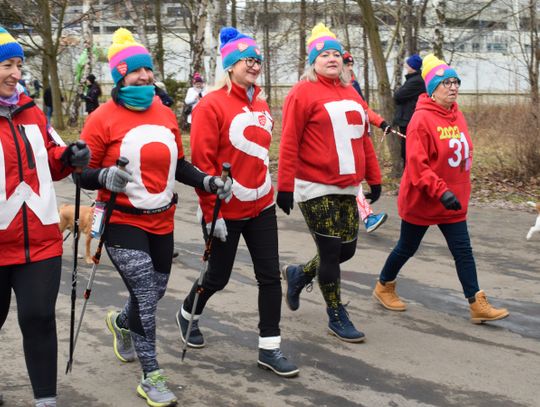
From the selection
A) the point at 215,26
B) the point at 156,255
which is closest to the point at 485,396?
the point at 156,255

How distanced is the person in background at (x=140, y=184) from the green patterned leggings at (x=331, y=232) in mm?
1120

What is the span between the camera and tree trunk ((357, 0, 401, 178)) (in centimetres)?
1343

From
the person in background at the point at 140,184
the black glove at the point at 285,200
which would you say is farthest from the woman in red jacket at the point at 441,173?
the person in background at the point at 140,184

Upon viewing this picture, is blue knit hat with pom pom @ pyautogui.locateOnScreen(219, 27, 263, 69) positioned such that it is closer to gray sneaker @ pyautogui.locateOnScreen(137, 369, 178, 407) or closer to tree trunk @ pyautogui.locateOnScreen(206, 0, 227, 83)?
gray sneaker @ pyautogui.locateOnScreen(137, 369, 178, 407)

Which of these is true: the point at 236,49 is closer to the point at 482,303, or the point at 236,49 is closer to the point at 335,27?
the point at 482,303

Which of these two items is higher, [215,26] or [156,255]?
[215,26]

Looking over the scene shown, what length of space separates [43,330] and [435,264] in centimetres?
500

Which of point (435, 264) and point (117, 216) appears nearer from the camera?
point (117, 216)

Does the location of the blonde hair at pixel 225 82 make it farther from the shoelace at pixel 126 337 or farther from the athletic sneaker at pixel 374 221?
the athletic sneaker at pixel 374 221

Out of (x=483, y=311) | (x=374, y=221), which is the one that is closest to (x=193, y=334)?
(x=483, y=311)

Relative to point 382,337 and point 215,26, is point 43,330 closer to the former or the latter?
point 382,337

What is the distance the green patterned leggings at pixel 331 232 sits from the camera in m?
5.68

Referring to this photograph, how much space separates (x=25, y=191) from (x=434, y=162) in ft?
10.6

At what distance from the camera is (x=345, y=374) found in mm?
5102
